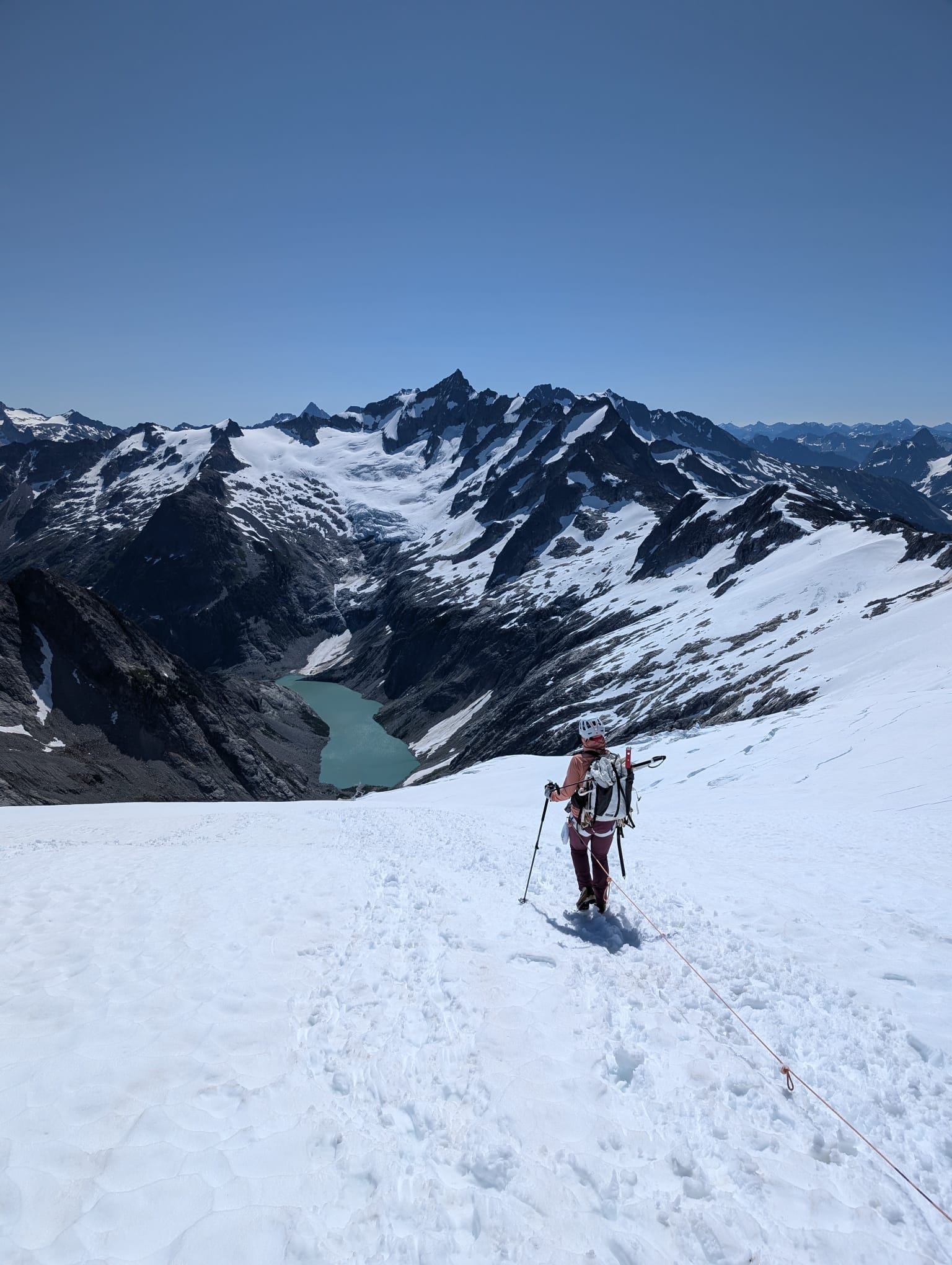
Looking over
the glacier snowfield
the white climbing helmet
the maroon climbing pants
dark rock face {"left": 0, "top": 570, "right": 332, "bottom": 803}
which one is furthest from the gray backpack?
dark rock face {"left": 0, "top": 570, "right": 332, "bottom": 803}

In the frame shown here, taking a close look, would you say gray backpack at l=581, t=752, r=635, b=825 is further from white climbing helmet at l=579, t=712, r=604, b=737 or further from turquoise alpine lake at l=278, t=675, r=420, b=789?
turquoise alpine lake at l=278, t=675, r=420, b=789

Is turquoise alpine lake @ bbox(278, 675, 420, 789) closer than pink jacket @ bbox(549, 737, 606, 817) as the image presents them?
No

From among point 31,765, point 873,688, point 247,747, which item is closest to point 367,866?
point 873,688

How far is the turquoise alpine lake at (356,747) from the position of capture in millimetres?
113688

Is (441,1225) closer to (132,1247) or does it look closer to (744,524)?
(132,1247)

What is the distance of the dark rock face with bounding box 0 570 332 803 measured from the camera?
62438 mm

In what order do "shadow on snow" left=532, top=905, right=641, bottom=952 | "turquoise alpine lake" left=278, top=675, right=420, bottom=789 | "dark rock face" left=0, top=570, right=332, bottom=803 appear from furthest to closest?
"turquoise alpine lake" left=278, top=675, right=420, bottom=789 → "dark rock face" left=0, top=570, right=332, bottom=803 → "shadow on snow" left=532, top=905, right=641, bottom=952

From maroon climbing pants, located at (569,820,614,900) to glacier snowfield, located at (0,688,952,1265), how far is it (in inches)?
23.9

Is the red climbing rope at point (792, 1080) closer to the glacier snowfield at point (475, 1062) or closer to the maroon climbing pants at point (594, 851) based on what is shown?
the glacier snowfield at point (475, 1062)

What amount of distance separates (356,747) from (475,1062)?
12841cm

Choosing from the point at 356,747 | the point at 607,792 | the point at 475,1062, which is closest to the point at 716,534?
the point at 356,747

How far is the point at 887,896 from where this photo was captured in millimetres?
9641

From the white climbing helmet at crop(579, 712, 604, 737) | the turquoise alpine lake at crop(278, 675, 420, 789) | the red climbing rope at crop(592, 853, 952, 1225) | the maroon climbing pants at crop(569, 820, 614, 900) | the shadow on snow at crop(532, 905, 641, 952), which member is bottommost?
the turquoise alpine lake at crop(278, 675, 420, 789)

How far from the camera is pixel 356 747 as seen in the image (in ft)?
429
